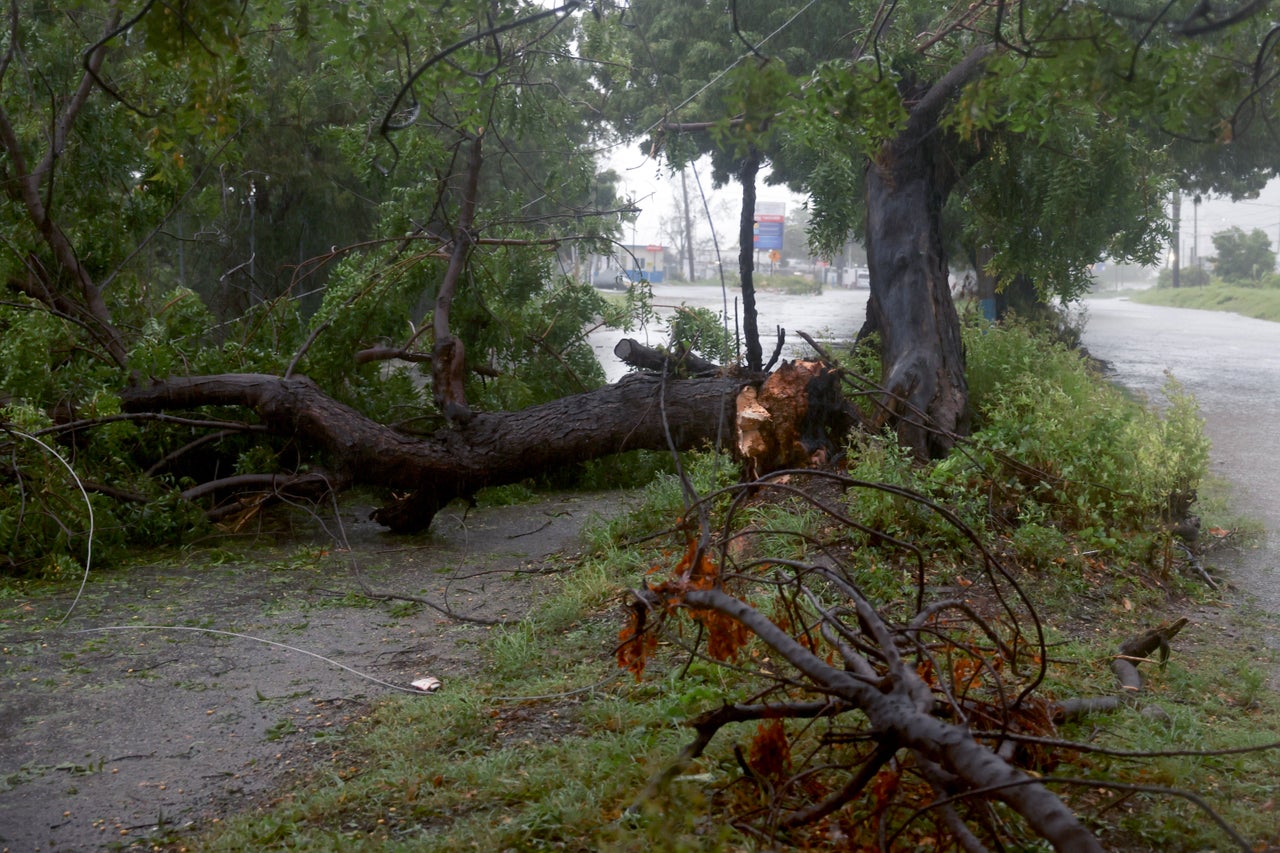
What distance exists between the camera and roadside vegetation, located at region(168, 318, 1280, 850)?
2.72m

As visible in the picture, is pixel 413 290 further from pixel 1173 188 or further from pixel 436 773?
pixel 1173 188

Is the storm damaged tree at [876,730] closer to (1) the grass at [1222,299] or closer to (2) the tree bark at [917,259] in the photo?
(2) the tree bark at [917,259]

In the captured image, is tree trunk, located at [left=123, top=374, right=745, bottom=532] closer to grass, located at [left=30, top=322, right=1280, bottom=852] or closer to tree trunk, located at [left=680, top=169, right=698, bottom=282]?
grass, located at [left=30, top=322, right=1280, bottom=852]

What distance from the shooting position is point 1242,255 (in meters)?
15.3

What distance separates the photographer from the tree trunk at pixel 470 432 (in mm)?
6938

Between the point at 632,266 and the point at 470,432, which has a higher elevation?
the point at 632,266

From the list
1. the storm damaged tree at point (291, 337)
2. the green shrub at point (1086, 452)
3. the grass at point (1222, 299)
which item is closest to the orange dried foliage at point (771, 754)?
the green shrub at point (1086, 452)

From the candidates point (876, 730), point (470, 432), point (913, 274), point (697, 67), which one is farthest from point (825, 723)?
point (697, 67)

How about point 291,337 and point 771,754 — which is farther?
point 291,337

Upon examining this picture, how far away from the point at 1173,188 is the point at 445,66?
810 cm

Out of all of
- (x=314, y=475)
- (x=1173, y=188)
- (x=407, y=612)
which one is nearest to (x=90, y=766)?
(x=407, y=612)

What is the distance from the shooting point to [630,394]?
7.19m

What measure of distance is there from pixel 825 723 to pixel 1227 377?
10.8m

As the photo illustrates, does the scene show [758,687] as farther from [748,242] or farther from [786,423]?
[748,242]
